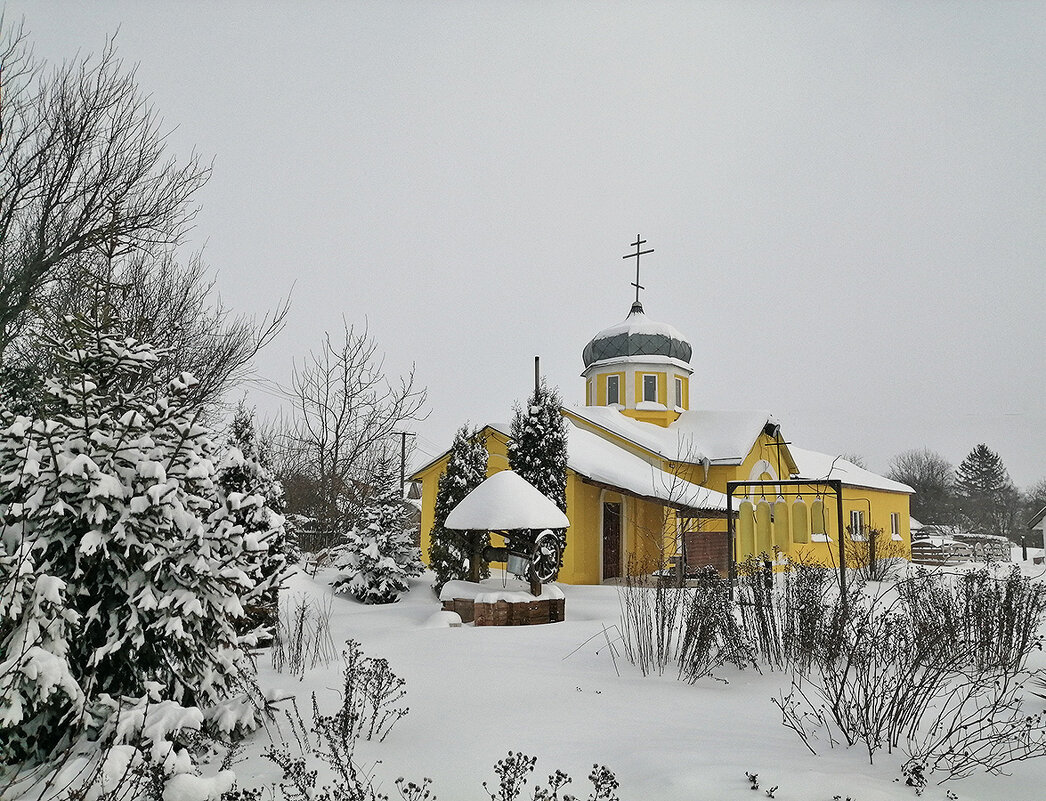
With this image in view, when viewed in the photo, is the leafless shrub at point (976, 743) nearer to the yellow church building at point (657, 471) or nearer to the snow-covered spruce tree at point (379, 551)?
the yellow church building at point (657, 471)

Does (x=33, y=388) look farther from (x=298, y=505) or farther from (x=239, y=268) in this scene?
(x=298, y=505)

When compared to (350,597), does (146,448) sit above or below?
above

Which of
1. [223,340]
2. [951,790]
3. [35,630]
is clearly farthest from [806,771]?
[223,340]

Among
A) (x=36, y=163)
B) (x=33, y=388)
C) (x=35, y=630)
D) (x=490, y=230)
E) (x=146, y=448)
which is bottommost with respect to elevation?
(x=35, y=630)

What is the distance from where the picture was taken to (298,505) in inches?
773

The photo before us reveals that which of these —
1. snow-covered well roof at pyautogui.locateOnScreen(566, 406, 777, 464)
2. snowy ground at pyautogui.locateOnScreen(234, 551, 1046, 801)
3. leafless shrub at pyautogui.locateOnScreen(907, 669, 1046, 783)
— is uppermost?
snow-covered well roof at pyautogui.locateOnScreen(566, 406, 777, 464)

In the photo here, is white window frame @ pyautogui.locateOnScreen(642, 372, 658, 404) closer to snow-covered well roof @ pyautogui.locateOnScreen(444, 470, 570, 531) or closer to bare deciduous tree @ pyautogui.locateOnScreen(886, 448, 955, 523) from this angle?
snow-covered well roof @ pyautogui.locateOnScreen(444, 470, 570, 531)

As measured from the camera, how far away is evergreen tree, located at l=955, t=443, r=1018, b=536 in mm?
56812

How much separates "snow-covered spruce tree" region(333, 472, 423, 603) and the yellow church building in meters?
3.36

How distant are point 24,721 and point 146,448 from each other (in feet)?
6.08

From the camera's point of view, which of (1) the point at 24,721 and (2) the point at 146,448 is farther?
(2) the point at 146,448

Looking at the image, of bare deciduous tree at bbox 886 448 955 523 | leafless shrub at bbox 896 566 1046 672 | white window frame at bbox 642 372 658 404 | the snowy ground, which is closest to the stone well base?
the snowy ground

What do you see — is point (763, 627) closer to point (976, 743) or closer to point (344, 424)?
point (976, 743)

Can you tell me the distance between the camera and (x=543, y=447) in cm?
1691
